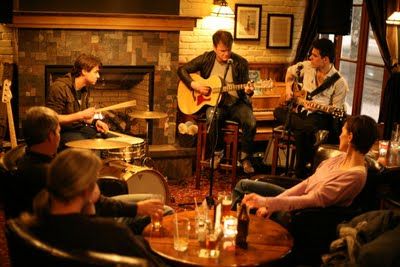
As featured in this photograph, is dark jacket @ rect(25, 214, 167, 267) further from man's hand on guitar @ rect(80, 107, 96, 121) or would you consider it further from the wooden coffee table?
man's hand on guitar @ rect(80, 107, 96, 121)

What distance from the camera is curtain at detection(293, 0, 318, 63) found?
7.12m

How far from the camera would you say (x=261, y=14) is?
7188mm

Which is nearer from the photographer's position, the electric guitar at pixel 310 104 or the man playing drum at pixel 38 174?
the man playing drum at pixel 38 174

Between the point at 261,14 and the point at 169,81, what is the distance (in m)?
1.37

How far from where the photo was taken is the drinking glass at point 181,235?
10.2ft

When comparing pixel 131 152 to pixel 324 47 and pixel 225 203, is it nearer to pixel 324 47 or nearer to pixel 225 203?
pixel 225 203

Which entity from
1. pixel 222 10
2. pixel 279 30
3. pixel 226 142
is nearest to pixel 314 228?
pixel 226 142

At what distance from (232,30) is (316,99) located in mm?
1710

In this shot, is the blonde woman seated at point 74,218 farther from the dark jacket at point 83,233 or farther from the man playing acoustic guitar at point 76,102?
the man playing acoustic guitar at point 76,102

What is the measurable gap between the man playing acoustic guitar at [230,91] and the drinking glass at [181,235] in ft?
8.52

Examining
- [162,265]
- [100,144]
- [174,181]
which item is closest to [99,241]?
[162,265]

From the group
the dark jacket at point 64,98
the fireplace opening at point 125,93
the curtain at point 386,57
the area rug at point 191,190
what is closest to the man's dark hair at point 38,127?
the dark jacket at point 64,98

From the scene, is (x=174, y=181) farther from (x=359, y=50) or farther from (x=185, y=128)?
(x=359, y=50)

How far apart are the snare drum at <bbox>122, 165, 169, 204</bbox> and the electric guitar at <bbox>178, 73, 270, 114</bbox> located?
4.25 feet
